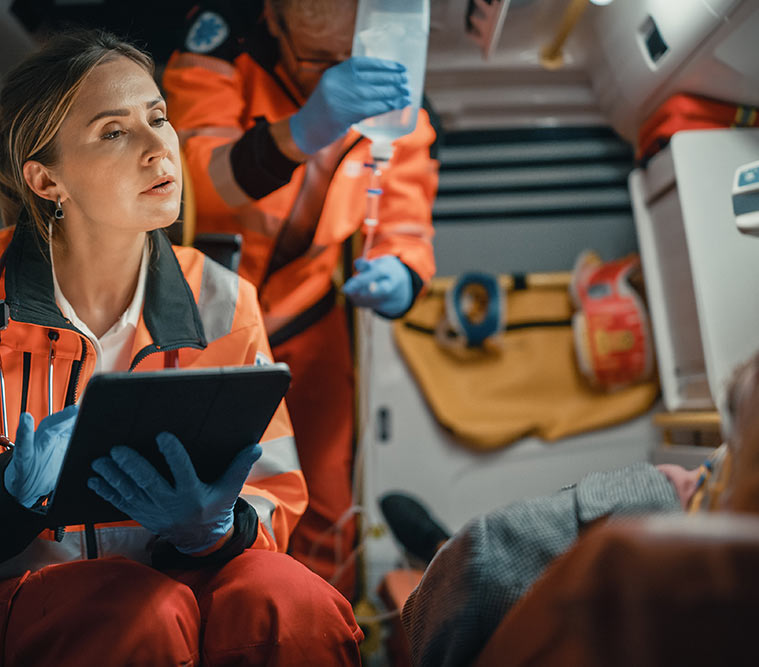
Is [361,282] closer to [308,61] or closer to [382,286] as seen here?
[382,286]

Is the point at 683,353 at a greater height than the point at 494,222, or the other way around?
the point at 494,222

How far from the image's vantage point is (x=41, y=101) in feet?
3.35

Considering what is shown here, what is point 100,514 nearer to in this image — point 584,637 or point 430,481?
point 584,637

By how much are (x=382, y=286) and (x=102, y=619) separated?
926 mm

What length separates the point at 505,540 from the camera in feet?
2.30

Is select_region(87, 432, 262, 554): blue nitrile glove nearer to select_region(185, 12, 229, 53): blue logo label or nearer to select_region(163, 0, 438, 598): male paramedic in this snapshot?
select_region(163, 0, 438, 598): male paramedic

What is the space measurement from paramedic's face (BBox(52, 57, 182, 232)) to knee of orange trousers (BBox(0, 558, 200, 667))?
493 mm

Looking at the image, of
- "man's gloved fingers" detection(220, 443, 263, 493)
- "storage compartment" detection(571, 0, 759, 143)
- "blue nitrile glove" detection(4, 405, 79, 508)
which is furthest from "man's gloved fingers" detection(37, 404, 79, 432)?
"storage compartment" detection(571, 0, 759, 143)

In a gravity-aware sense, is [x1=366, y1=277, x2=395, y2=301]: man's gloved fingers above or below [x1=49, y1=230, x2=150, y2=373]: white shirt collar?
above

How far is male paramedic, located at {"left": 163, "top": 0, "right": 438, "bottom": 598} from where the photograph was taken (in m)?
1.42

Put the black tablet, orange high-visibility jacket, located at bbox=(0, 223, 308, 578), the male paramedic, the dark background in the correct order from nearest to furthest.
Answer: the black tablet
orange high-visibility jacket, located at bbox=(0, 223, 308, 578)
the male paramedic
the dark background

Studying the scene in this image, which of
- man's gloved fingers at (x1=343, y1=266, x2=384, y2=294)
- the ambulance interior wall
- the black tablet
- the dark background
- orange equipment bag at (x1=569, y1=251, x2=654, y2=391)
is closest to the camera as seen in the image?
the black tablet

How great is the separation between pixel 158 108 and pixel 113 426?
51 cm

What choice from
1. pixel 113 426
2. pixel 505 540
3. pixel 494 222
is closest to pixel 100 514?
pixel 113 426
